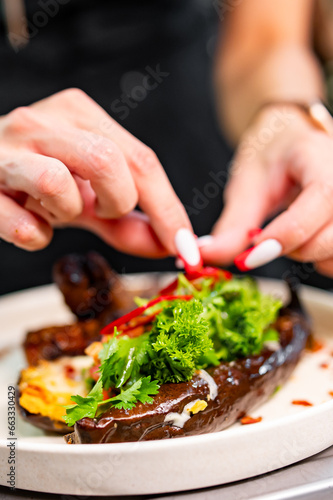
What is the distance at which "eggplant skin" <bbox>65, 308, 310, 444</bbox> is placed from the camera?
1265 millimetres

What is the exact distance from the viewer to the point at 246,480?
1257mm

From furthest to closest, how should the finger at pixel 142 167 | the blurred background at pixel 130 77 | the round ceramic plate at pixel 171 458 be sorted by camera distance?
the blurred background at pixel 130 77, the finger at pixel 142 167, the round ceramic plate at pixel 171 458

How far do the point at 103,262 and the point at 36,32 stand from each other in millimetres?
1353

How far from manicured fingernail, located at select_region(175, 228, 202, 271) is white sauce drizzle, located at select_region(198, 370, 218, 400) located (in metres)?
0.39

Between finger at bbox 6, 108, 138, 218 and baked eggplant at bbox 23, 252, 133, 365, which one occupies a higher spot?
finger at bbox 6, 108, 138, 218

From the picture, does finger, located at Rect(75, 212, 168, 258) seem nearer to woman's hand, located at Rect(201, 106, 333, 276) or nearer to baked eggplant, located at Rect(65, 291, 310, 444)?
woman's hand, located at Rect(201, 106, 333, 276)

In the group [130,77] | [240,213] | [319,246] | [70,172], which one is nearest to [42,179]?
[70,172]

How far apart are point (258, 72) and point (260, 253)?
1466 mm

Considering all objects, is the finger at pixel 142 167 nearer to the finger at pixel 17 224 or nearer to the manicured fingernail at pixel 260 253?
the manicured fingernail at pixel 260 253

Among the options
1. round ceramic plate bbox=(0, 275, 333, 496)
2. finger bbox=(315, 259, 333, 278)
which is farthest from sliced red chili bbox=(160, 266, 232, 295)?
round ceramic plate bbox=(0, 275, 333, 496)

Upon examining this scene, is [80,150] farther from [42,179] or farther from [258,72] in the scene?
[258,72]

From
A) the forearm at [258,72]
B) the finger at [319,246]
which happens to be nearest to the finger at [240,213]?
the finger at [319,246]

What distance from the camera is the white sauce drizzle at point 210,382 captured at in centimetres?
143

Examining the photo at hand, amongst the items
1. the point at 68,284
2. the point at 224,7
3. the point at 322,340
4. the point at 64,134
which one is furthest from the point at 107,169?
the point at 224,7
